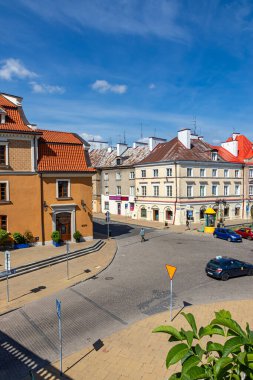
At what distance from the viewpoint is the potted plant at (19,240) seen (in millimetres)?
25516

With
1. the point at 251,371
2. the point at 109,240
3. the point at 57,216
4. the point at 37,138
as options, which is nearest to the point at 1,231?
the point at 57,216

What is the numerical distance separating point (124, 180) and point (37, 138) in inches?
1023

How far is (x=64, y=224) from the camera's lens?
28406mm

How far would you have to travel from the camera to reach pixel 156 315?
13820 mm

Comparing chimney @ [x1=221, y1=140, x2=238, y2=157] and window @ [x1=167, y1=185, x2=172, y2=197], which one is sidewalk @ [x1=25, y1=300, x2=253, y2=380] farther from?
chimney @ [x1=221, y1=140, x2=238, y2=157]

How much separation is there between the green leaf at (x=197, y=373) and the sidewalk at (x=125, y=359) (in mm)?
7310

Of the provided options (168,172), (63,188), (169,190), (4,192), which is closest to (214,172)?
(168,172)

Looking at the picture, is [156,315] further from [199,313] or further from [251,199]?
[251,199]

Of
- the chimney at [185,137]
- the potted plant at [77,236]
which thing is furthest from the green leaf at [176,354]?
the chimney at [185,137]

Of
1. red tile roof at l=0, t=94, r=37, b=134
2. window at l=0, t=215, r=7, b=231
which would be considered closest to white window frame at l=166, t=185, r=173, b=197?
red tile roof at l=0, t=94, r=37, b=134

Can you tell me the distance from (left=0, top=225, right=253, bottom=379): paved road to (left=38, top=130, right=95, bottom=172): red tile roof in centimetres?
967

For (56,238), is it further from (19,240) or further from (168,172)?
(168,172)

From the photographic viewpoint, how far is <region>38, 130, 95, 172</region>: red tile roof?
27531 mm

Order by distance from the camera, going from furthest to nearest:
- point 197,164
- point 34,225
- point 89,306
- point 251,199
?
point 251,199 → point 197,164 → point 34,225 → point 89,306
